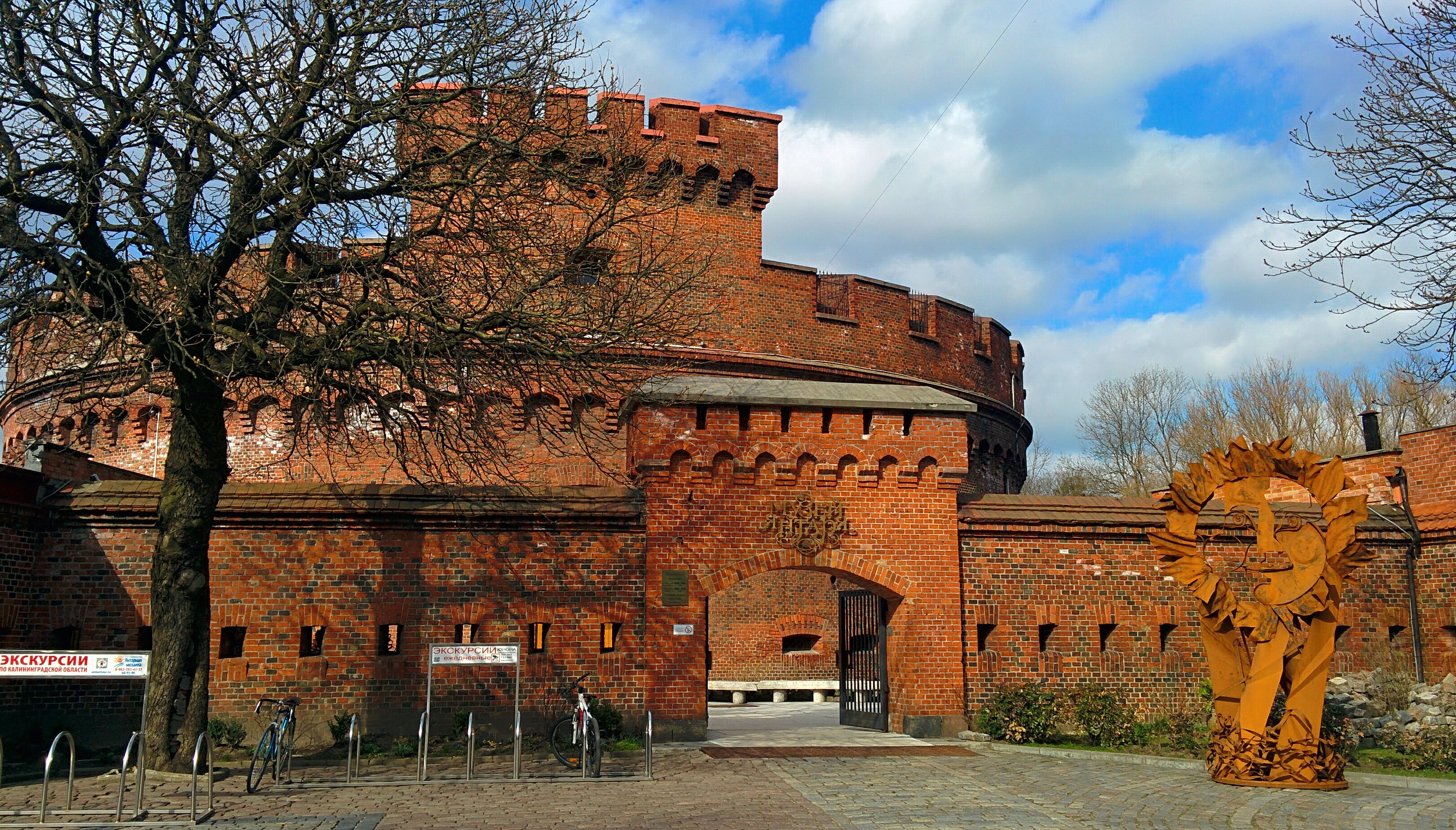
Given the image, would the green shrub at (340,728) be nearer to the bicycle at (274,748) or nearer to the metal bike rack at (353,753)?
the metal bike rack at (353,753)

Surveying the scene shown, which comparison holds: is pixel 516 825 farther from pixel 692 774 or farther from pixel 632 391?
pixel 632 391

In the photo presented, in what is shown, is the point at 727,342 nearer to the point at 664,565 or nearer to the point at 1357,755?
the point at 664,565

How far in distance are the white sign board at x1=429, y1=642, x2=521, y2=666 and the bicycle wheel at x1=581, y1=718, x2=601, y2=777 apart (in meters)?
1.00

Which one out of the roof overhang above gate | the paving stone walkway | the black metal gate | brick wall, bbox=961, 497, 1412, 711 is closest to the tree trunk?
the roof overhang above gate

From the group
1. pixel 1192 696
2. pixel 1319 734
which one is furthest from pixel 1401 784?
pixel 1192 696

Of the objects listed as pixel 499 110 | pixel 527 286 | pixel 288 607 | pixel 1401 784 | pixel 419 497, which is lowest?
pixel 1401 784

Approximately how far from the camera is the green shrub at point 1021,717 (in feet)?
44.3

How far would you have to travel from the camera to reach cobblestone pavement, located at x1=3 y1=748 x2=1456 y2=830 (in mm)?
8570

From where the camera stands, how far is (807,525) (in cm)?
1423

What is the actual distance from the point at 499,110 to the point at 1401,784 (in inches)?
440

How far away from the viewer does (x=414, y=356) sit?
10102mm

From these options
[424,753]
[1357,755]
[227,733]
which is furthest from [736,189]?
[1357,755]

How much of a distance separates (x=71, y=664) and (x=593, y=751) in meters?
4.67

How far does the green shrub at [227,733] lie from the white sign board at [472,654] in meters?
2.85
